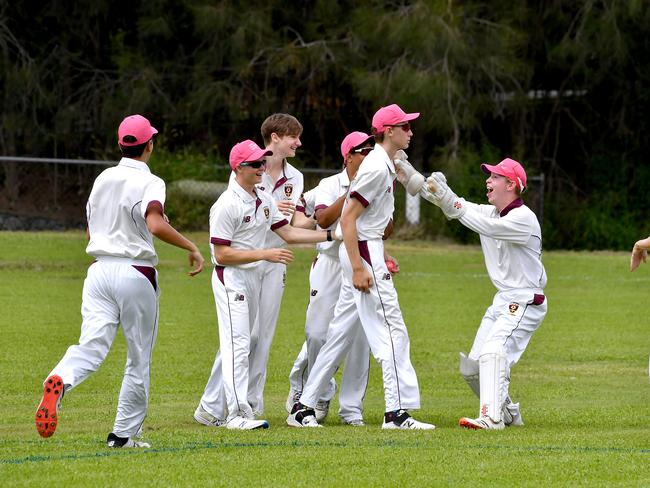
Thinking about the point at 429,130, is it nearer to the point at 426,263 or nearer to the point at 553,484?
the point at 426,263

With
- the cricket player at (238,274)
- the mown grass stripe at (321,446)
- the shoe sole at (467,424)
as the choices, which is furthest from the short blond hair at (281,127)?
the mown grass stripe at (321,446)

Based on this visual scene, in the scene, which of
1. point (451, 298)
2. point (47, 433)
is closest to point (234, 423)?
point (47, 433)

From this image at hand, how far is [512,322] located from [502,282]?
32 centimetres

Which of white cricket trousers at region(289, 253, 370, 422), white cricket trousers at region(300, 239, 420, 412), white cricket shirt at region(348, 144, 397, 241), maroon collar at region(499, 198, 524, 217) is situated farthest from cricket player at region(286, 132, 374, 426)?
maroon collar at region(499, 198, 524, 217)

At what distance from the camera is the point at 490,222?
9047 millimetres

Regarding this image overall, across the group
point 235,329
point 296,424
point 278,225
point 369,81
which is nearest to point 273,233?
point 278,225

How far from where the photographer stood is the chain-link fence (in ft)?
92.0

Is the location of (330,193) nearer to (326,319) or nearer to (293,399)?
(326,319)

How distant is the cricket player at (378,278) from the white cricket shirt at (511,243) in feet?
2.11

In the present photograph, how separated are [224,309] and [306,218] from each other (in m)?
1.38

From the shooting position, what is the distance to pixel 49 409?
295 inches

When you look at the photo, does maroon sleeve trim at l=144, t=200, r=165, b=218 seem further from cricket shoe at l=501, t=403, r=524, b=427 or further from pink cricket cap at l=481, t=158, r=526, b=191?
cricket shoe at l=501, t=403, r=524, b=427

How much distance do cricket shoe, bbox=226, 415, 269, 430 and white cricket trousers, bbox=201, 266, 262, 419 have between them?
4 cm

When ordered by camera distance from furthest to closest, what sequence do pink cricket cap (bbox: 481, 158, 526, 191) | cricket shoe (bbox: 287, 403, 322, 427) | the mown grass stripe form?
pink cricket cap (bbox: 481, 158, 526, 191) < cricket shoe (bbox: 287, 403, 322, 427) < the mown grass stripe
